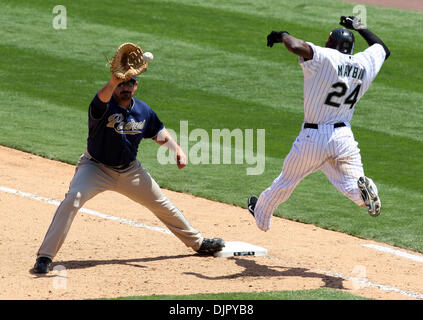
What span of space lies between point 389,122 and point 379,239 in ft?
14.5

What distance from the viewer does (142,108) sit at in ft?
23.0

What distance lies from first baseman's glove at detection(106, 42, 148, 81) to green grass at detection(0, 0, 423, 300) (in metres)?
3.00

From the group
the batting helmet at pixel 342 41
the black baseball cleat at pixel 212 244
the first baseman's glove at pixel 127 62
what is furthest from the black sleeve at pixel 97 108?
the batting helmet at pixel 342 41

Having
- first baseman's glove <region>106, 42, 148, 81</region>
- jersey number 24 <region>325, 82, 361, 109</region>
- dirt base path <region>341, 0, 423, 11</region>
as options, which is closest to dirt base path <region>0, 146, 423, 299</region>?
jersey number 24 <region>325, 82, 361, 109</region>

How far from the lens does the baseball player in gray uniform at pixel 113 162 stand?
6695mm

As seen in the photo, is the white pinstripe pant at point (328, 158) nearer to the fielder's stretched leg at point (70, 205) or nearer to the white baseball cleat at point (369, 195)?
the white baseball cleat at point (369, 195)

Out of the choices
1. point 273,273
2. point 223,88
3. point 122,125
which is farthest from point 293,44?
point 223,88

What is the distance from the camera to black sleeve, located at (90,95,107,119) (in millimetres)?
6480

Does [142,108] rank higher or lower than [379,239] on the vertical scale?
higher

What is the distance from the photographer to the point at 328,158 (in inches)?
278

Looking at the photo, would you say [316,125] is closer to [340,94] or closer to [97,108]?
[340,94]

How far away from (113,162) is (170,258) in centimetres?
107
